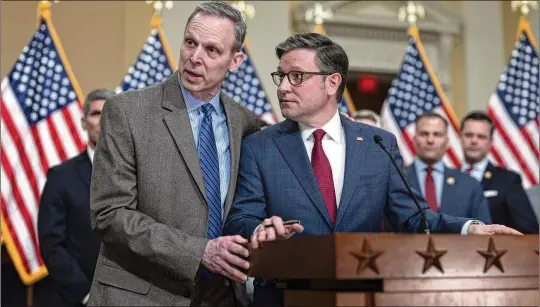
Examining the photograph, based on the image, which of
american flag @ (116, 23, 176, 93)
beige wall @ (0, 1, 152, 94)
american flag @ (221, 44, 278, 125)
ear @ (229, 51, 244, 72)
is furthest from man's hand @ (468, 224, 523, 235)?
beige wall @ (0, 1, 152, 94)

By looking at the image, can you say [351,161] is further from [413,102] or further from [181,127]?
[413,102]

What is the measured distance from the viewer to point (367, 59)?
10.0m

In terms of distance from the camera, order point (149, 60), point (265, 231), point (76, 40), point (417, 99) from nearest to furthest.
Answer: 1. point (265, 231)
2. point (149, 60)
3. point (417, 99)
4. point (76, 40)

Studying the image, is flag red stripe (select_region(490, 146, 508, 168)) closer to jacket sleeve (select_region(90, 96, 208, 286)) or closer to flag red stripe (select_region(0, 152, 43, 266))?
flag red stripe (select_region(0, 152, 43, 266))

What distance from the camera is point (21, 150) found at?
19.8 feet

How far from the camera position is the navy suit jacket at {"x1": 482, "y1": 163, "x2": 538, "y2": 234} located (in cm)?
594

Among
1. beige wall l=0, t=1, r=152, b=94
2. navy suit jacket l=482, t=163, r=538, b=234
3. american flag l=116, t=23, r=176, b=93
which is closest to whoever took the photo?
navy suit jacket l=482, t=163, r=538, b=234

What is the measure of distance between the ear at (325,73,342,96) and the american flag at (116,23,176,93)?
3833 millimetres

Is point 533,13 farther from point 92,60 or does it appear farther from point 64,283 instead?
point 64,283

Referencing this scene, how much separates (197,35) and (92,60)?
20.8 feet

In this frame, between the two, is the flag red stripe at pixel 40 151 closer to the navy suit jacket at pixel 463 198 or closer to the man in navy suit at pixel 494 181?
the navy suit jacket at pixel 463 198

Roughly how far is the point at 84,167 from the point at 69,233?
40cm

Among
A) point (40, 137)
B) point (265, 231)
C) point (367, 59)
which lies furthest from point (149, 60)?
point (265, 231)

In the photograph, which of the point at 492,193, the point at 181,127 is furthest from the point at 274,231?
the point at 492,193
